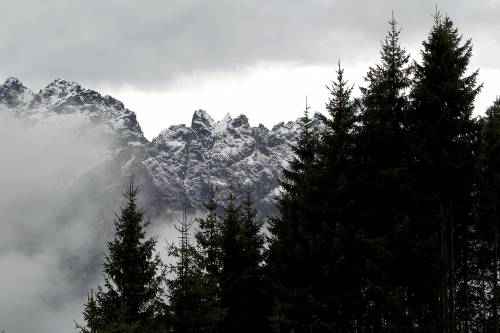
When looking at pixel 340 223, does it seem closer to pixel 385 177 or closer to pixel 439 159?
pixel 385 177

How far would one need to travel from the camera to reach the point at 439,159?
977 inches

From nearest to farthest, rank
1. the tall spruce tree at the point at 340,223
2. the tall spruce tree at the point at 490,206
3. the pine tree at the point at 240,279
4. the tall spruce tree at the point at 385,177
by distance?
the tall spruce tree at the point at 385,177, the tall spruce tree at the point at 340,223, the tall spruce tree at the point at 490,206, the pine tree at the point at 240,279

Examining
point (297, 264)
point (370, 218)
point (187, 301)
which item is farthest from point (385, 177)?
point (187, 301)

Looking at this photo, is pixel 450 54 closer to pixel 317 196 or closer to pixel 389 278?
pixel 317 196

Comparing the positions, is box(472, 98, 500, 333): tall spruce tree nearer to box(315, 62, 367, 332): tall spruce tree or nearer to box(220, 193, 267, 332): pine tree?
box(315, 62, 367, 332): tall spruce tree

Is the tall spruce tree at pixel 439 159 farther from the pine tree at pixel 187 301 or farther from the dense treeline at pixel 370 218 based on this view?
the pine tree at pixel 187 301

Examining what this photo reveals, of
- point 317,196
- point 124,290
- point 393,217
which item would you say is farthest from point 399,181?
point 124,290

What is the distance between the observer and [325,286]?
25234mm

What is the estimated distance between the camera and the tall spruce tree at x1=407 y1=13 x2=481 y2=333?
2378 cm

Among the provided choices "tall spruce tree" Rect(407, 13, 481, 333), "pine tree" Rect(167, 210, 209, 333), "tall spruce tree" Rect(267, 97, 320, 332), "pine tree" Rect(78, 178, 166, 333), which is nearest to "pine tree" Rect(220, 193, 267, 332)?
"tall spruce tree" Rect(267, 97, 320, 332)

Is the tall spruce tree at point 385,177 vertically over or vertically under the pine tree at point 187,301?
over

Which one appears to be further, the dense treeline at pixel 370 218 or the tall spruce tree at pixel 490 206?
the tall spruce tree at pixel 490 206

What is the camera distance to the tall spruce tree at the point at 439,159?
2378 cm

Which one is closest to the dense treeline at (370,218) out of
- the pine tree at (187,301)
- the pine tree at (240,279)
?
the pine tree at (187,301)
